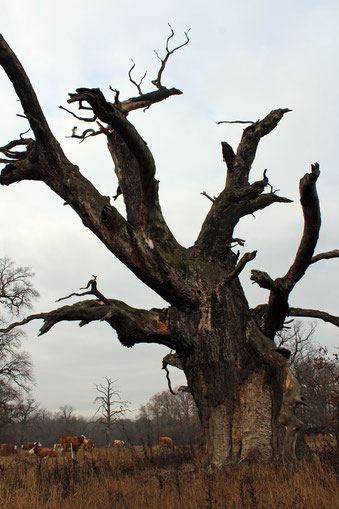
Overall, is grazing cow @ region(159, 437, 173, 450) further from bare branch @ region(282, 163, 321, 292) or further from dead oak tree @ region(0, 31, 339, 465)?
bare branch @ region(282, 163, 321, 292)

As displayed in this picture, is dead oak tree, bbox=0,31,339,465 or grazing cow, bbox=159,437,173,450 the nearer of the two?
dead oak tree, bbox=0,31,339,465

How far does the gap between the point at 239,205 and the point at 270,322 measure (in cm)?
253

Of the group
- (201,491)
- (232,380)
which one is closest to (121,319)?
(232,380)

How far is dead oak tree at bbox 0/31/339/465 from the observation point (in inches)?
238

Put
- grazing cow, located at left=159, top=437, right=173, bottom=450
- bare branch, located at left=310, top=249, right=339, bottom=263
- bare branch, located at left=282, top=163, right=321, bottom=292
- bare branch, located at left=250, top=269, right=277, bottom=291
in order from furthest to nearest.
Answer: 1. grazing cow, located at left=159, top=437, right=173, bottom=450
2. bare branch, located at left=310, top=249, right=339, bottom=263
3. bare branch, located at left=250, top=269, right=277, bottom=291
4. bare branch, located at left=282, top=163, right=321, bottom=292

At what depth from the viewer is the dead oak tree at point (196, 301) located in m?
6.05

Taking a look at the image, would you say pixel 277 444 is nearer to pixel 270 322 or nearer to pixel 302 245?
pixel 270 322

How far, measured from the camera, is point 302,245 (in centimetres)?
604

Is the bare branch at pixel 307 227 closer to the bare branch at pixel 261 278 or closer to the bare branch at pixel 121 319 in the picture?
the bare branch at pixel 261 278

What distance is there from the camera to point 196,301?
6930mm

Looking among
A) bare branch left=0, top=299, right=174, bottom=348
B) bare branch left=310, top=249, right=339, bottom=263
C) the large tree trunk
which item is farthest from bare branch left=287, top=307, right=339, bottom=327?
bare branch left=0, top=299, right=174, bottom=348

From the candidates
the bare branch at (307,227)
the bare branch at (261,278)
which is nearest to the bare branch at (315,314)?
the bare branch at (307,227)

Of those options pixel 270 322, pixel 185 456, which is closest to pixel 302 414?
pixel 185 456

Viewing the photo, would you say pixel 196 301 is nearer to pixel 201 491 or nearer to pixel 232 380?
pixel 232 380
